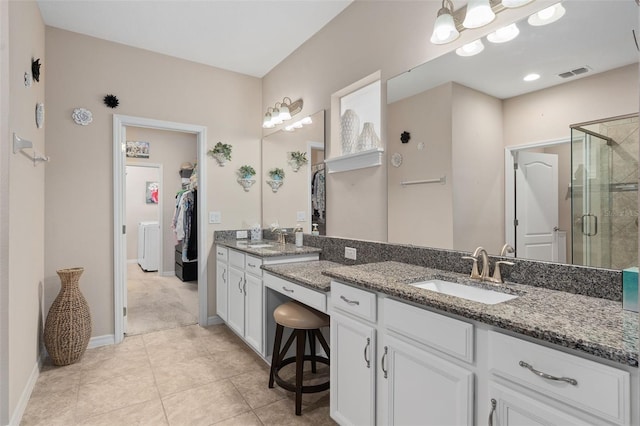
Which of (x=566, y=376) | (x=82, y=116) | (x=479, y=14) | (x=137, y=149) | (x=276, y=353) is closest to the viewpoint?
(x=566, y=376)

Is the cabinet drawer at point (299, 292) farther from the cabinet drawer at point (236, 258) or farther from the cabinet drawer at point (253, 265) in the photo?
the cabinet drawer at point (236, 258)

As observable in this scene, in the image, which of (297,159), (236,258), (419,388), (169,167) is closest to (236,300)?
(236,258)

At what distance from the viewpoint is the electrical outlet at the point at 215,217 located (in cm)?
358

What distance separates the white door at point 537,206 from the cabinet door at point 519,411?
69 cm

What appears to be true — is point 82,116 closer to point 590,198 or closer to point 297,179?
point 297,179

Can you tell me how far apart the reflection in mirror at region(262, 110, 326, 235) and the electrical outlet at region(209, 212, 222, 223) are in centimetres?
51

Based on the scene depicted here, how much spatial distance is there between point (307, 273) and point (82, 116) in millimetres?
2576

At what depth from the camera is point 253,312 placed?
261 centimetres

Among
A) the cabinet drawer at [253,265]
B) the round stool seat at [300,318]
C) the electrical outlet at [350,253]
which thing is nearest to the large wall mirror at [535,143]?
the electrical outlet at [350,253]

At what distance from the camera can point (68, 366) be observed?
263 centimetres

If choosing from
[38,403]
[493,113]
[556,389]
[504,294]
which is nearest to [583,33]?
[493,113]

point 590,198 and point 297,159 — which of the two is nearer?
point 590,198

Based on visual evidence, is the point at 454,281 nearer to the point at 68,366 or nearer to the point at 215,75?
the point at 68,366

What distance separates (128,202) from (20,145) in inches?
223
